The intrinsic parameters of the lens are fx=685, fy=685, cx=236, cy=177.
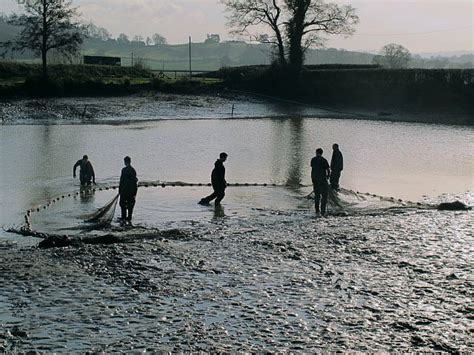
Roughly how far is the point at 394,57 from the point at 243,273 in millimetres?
109335

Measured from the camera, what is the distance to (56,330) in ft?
32.4

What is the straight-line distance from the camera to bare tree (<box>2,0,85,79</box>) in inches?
2397

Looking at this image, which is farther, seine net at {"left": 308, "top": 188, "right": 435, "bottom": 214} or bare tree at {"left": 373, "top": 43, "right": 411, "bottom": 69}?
bare tree at {"left": 373, "top": 43, "right": 411, "bottom": 69}

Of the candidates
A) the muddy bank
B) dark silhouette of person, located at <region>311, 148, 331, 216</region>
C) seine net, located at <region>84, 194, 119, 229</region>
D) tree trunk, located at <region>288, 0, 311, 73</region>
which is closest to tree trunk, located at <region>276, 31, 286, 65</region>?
tree trunk, located at <region>288, 0, 311, 73</region>

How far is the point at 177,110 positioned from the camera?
5603 cm

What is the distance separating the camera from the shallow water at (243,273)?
387 inches

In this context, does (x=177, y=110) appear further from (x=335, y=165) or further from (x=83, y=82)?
(x=335, y=165)

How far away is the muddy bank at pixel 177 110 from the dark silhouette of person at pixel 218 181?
30.3 metres

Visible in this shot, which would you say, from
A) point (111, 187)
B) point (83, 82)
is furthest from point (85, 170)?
point (83, 82)

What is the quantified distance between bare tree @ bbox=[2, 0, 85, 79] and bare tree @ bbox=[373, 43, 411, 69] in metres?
62.0

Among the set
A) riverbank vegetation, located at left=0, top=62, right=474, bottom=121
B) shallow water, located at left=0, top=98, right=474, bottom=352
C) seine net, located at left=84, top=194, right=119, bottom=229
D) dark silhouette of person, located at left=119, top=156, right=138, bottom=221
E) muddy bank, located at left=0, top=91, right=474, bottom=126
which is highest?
riverbank vegetation, located at left=0, top=62, right=474, bottom=121

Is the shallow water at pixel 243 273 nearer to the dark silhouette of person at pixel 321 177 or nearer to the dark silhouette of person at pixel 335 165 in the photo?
the dark silhouette of person at pixel 321 177

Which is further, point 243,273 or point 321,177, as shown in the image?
point 321,177

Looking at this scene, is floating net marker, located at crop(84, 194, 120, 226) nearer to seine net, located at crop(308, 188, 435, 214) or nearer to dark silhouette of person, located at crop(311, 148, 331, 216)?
dark silhouette of person, located at crop(311, 148, 331, 216)
